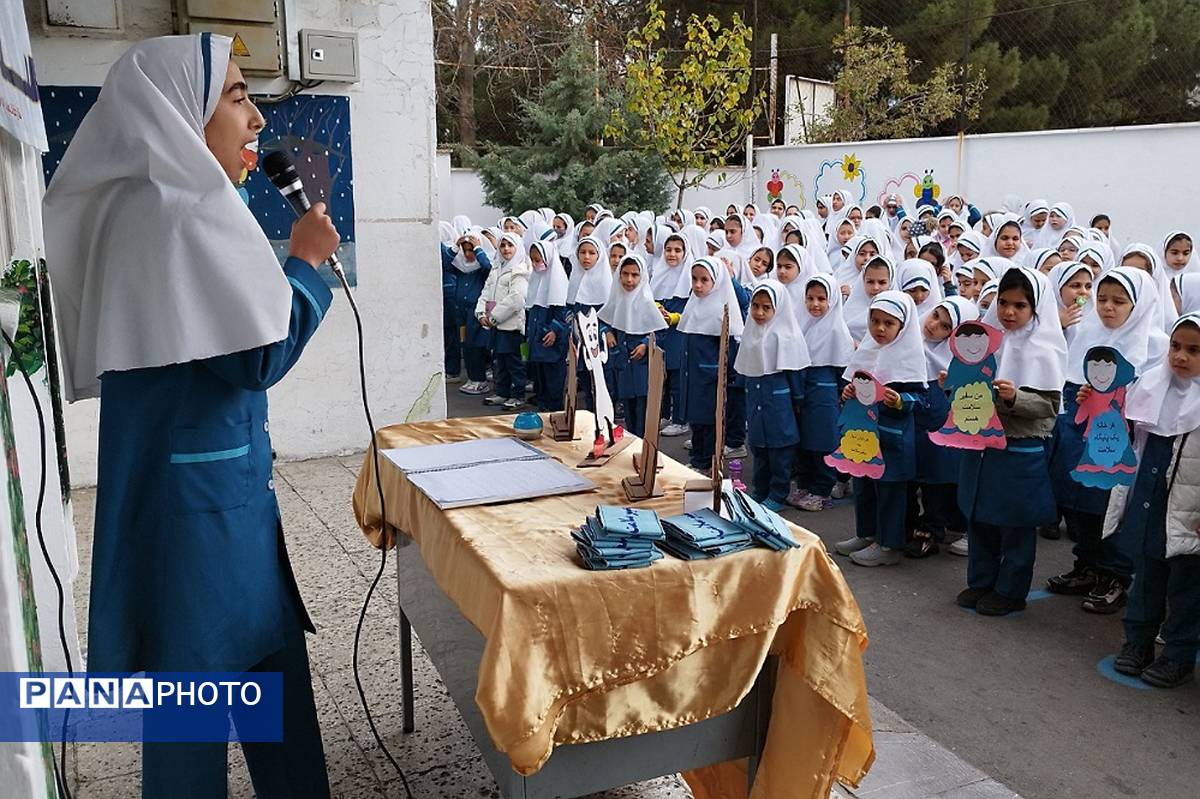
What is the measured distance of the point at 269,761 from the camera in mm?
2455

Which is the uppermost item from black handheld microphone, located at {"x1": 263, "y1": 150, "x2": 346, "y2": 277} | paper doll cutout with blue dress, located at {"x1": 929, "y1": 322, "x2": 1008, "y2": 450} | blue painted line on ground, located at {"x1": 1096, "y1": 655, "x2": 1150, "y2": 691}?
black handheld microphone, located at {"x1": 263, "y1": 150, "x2": 346, "y2": 277}

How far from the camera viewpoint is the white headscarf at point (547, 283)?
879 centimetres

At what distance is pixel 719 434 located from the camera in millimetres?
2207

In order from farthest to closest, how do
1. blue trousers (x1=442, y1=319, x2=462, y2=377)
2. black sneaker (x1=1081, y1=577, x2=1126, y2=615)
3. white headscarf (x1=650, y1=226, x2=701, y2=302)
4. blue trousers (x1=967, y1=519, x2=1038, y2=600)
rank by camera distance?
blue trousers (x1=442, y1=319, x2=462, y2=377) → white headscarf (x1=650, y1=226, x2=701, y2=302) → black sneaker (x1=1081, y1=577, x2=1126, y2=615) → blue trousers (x1=967, y1=519, x2=1038, y2=600)

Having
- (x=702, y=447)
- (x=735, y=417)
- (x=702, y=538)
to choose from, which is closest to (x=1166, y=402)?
(x=702, y=538)

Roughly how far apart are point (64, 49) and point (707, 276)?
4.25m

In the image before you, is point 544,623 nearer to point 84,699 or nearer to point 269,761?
point 269,761

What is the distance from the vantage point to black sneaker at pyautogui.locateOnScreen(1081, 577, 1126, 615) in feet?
15.1

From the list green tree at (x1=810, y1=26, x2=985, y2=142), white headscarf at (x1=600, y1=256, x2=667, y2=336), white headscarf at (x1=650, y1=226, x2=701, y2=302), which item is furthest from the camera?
green tree at (x1=810, y1=26, x2=985, y2=142)

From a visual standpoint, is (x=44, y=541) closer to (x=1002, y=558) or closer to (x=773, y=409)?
(x=1002, y=558)

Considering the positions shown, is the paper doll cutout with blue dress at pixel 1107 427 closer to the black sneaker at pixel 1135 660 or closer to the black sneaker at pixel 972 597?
the black sneaker at pixel 1135 660

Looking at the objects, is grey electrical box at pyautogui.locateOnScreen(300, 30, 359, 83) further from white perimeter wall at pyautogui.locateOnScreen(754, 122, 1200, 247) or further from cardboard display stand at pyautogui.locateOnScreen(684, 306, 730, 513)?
white perimeter wall at pyautogui.locateOnScreen(754, 122, 1200, 247)

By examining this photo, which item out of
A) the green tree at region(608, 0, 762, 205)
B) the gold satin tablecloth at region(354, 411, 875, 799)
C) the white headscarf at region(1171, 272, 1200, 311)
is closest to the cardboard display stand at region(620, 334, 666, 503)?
the gold satin tablecloth at region(354, 411, 875, 799)

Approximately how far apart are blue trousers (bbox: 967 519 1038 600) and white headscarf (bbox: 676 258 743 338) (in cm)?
272
